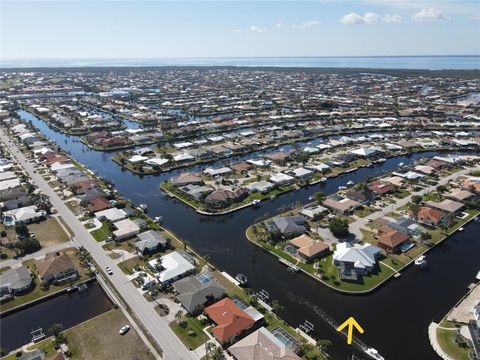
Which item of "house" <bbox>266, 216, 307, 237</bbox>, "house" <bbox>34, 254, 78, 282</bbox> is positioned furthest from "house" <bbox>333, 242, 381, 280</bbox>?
"house" <bbox>34, 254, 78, 282</bbox>

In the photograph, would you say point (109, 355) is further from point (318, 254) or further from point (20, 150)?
point (20, 150)

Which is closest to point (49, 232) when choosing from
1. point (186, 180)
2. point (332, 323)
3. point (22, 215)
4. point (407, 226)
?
point (22, 215)

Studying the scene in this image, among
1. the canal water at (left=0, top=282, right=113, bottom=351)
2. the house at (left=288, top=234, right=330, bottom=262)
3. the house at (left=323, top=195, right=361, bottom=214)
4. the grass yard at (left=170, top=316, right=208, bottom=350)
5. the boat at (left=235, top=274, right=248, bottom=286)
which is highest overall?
the house at (left=323, top=195, right=361, bottom=214)

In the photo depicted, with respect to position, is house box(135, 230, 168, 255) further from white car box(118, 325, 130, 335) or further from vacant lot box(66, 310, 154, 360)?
white car box(118, 325, 130, 335)

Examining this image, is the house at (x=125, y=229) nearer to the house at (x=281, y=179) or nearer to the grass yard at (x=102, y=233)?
the grass yard at (x=102, y=233)

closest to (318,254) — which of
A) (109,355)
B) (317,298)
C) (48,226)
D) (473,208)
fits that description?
(317,298)

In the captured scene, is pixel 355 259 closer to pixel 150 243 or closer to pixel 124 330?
pixel 150 243

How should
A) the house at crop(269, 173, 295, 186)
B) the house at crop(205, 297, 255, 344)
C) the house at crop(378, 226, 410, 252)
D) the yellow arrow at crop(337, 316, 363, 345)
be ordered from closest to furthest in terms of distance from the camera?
the house at crop(205, 297, 255, 344)
the yellow arrow at crop(337, 316, 363, 345)
the house at crop(378, 226, 410, 252)
the house at crop(269, 173, 295, 186)
